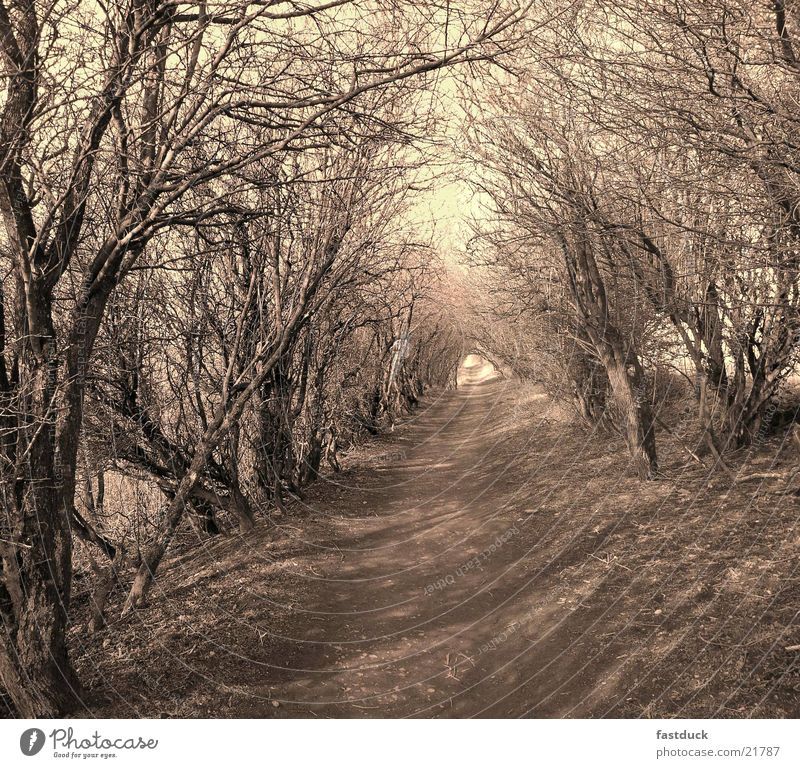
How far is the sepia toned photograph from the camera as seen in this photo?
4301mm

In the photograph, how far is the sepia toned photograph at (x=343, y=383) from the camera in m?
4.30

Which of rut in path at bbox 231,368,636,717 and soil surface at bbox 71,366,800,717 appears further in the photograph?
rut in path at bbox 231,368,636,717

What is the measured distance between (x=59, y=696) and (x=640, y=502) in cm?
731

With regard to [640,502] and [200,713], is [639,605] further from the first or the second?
[200,713]

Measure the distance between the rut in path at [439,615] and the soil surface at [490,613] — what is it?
3cm
